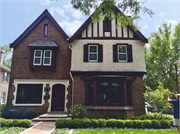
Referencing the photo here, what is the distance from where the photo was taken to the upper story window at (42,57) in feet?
52.8

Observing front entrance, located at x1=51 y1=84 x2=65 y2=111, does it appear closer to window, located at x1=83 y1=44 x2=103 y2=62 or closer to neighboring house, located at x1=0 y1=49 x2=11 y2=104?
window, located at x1=83 y1=44 x2=103 y2=62

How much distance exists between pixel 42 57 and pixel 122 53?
8.42 metres

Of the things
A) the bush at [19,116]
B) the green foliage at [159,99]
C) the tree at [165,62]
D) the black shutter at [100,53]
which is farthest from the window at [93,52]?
the tree at [165,62]

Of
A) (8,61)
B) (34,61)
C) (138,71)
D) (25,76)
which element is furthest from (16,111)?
(8,61)

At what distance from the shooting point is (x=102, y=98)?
1316 centimetres

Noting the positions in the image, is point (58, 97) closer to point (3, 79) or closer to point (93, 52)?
point (93, 52)

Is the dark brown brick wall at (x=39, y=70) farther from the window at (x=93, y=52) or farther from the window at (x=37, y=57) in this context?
the window at (x=93, y=52)

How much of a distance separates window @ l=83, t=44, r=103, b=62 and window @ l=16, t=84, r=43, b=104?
5962 mm

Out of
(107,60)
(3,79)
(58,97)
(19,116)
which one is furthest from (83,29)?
(3,79)

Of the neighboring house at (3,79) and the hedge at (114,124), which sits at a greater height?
the neighboring house at (3,79)

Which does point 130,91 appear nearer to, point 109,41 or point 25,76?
point 109,41

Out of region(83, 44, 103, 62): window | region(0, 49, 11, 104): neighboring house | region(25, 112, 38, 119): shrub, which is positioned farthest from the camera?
region(0, 49, 11, 104): neighboring house

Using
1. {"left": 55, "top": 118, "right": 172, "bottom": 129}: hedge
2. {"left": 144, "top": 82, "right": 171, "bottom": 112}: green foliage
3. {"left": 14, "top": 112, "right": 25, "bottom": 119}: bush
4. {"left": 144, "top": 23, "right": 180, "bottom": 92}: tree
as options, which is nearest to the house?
{"left": 14, "top": 112, "right": 25, "bottom": 119}: bush

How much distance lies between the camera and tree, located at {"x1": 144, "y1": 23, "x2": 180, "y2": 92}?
26.5 m
